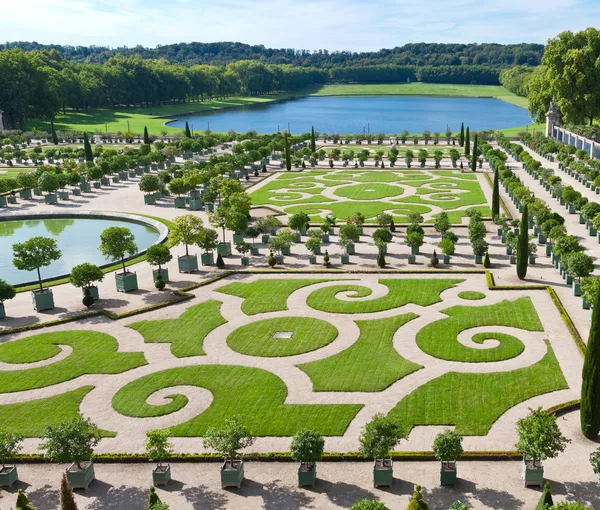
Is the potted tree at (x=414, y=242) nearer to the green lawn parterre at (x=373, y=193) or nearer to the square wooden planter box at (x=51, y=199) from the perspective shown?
the green lawn parterre at (x=373, y=193)

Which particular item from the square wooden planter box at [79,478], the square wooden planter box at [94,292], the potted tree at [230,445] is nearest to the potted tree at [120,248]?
the square wooden planter box at [94,292]

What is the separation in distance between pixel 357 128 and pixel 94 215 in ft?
385

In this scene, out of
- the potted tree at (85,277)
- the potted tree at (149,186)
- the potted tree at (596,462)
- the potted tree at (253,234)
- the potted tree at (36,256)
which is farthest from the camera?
the potted tree at (149,186)

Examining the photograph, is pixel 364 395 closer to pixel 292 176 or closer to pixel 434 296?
pixel 434 296

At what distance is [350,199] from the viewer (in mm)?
71938

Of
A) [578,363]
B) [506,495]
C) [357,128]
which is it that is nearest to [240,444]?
[506,495]

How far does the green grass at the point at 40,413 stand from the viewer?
25.5 metres

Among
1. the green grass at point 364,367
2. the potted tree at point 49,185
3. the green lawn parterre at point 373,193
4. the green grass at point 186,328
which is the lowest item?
the green grass at point 364,367

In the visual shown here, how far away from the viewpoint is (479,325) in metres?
34.7

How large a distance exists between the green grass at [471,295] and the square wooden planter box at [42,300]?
2598 cm

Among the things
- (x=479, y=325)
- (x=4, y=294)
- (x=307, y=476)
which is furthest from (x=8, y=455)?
(x=479, y=325)

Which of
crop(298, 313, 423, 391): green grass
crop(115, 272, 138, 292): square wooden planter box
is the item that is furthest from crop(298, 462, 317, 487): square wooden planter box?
crop(115, 272, 138, 292): square wooden planter box

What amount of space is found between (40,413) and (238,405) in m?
8.58

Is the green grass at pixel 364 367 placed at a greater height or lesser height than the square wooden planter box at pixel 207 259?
lesser
